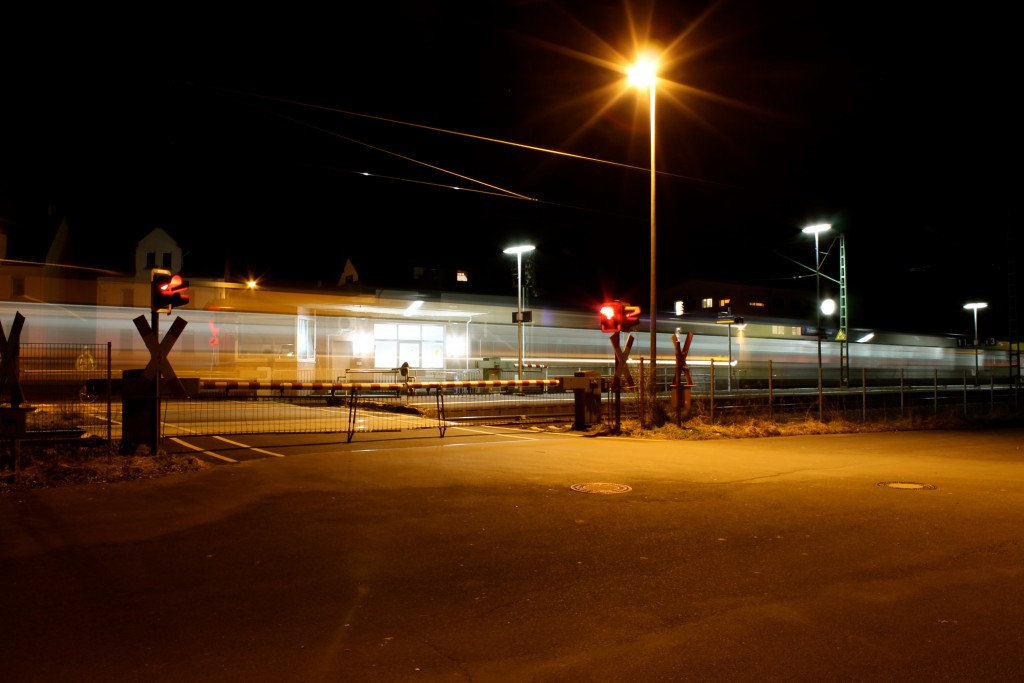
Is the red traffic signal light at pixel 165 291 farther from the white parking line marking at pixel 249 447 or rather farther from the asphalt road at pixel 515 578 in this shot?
the white parking line marking at pixel 249 447

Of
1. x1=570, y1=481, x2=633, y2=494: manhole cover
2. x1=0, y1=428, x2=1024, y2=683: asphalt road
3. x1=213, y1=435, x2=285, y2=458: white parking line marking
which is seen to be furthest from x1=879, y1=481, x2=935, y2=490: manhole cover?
x1=213, y1=435, x2=285, y2=458: white parking line marking

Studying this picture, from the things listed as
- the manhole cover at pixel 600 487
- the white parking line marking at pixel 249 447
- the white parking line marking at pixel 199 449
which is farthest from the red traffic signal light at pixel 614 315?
the white parking line marking at pixel 199 449

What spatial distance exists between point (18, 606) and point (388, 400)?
2213 cm

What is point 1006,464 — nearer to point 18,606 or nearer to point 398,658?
point 398,658

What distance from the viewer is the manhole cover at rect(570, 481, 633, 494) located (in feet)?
29.6

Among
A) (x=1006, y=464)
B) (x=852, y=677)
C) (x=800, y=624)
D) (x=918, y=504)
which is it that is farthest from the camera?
(x=1006, y=464)

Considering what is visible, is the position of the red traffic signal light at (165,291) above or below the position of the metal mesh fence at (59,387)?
above

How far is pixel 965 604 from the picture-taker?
16.0 feet

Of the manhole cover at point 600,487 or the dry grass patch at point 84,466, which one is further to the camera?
the dry grass patch at point 84,466

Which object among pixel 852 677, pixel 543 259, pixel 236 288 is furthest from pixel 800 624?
pixel 543 259

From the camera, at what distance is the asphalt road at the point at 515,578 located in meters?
3.98

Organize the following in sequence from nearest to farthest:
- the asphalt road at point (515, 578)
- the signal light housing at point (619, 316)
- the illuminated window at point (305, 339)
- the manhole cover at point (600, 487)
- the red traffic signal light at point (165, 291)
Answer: the asphalt road at point (515, 578) < the manhole cover at point (600, 487) < the red traffic signal light at point (165, 291) < the signal light housing at point (619, 316) < the illuminated window at point (305, 339)

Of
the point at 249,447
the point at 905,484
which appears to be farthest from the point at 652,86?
the point at 249,447

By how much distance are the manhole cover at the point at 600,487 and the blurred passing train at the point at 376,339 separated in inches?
298
